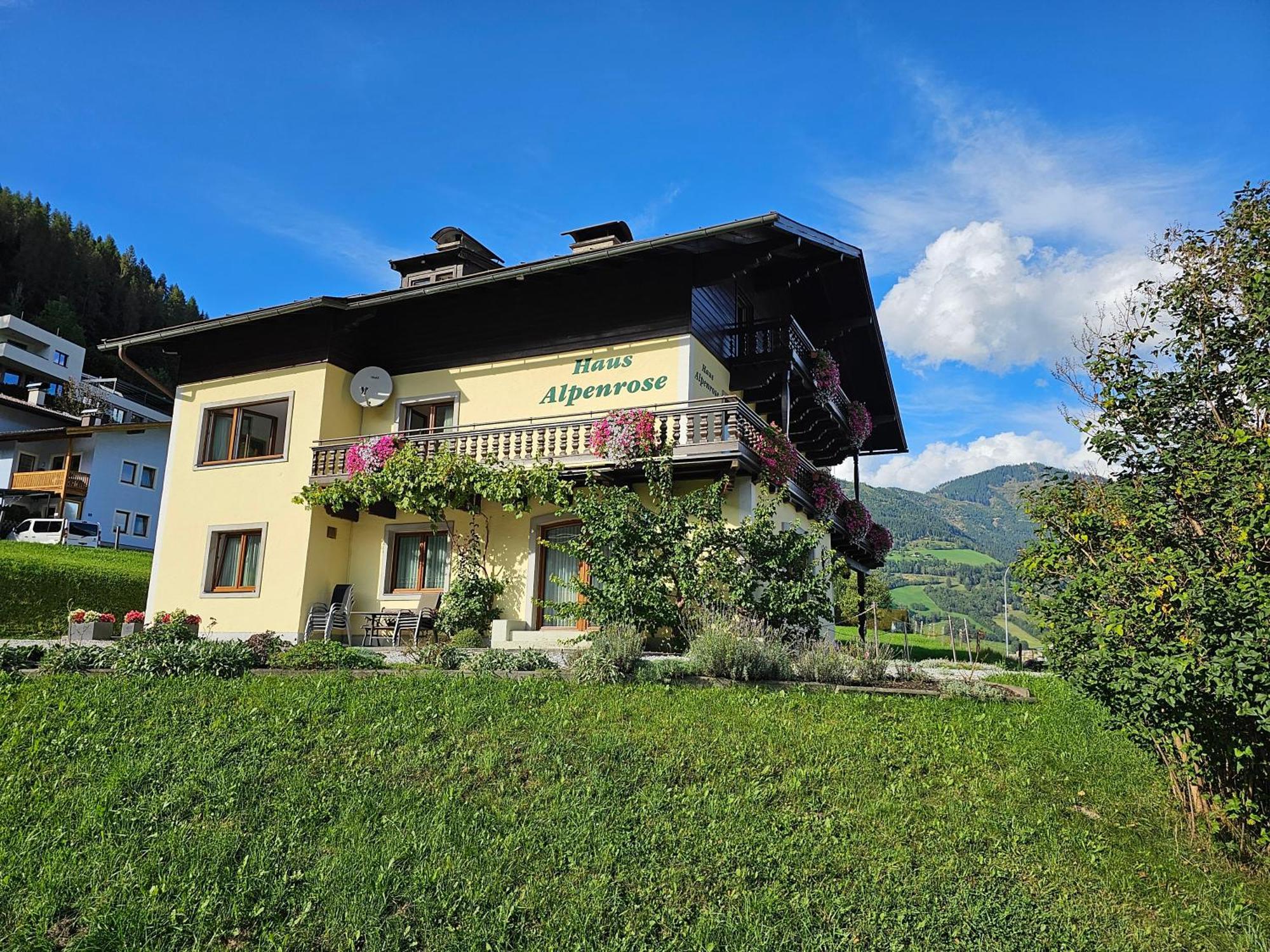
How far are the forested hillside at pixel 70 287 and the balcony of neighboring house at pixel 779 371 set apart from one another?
53.1 metres

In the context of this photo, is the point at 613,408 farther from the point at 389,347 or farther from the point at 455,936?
the point at 455,936

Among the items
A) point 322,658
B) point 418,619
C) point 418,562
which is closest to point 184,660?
point 322,658

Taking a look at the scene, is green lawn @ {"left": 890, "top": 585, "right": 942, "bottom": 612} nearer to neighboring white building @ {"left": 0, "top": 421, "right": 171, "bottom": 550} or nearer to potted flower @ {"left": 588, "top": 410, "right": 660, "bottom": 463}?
neighboring white building @ {"left": 0, "top": 421, "right": 171, "bottom": 550}

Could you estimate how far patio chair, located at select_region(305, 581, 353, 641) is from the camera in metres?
16.5

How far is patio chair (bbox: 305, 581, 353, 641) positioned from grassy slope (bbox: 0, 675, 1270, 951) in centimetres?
884

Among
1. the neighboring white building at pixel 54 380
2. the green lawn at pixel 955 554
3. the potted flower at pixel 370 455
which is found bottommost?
the potted flower at pixel 370 455

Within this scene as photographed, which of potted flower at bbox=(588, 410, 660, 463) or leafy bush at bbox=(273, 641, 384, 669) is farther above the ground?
potted flower at bbox=(588, 410, 660, 463)

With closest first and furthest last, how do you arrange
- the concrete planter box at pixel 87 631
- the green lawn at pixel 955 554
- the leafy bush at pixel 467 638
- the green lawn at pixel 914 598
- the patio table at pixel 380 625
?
the concrete planter box at pixel 87 631
the leafy bush at pixel 467 638
the patio table at pixel 380 625
the green lawn at pixel 914 598
the green lawn at pixel 955 554

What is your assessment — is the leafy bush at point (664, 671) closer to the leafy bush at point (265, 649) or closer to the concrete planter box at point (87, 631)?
the leafy bush at point (265, 649)

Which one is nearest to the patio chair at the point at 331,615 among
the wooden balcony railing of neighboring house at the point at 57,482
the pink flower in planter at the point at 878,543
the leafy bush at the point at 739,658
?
the leafy bush at the point at 739,658

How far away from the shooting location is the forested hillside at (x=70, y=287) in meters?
60.1

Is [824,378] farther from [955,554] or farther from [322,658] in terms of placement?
[955,554]

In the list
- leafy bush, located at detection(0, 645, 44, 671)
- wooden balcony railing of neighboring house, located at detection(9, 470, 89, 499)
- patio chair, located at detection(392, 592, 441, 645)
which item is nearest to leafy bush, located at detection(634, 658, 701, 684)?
leafy bush, located at detection(0, 645, 44, 671)

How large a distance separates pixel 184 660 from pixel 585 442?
7.35 m
